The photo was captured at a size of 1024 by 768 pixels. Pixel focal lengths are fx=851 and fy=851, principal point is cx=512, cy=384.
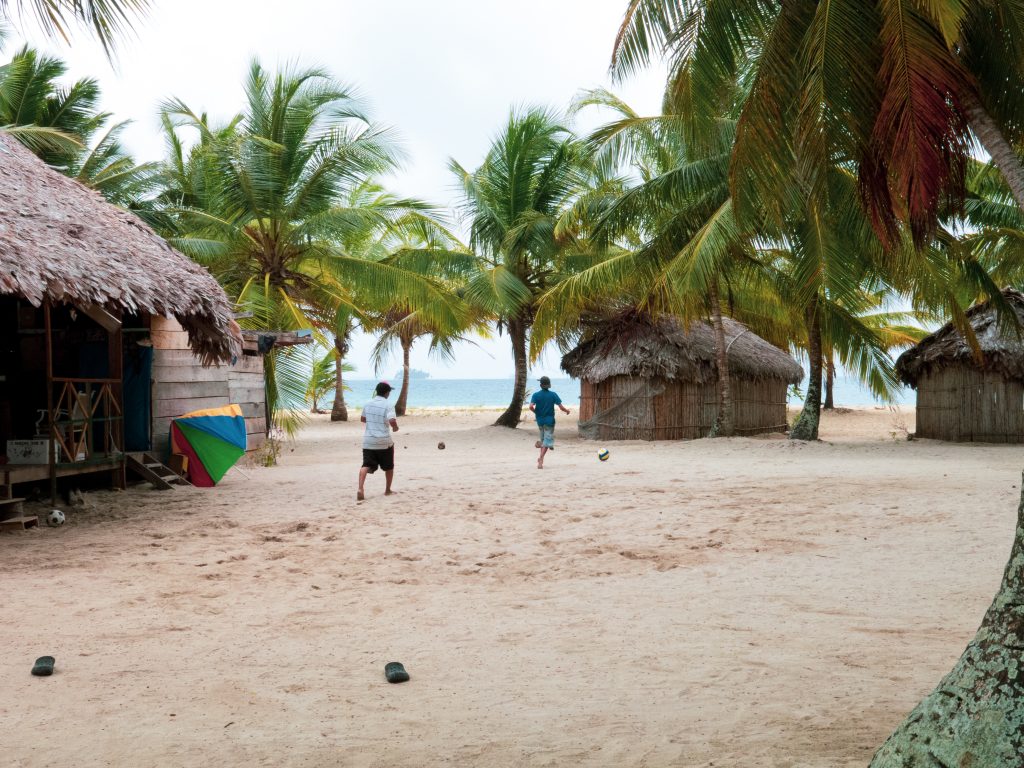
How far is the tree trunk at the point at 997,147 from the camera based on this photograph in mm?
3769

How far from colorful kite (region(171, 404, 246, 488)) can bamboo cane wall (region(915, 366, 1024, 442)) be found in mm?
13879

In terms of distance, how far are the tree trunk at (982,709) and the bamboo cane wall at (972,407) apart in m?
15.8

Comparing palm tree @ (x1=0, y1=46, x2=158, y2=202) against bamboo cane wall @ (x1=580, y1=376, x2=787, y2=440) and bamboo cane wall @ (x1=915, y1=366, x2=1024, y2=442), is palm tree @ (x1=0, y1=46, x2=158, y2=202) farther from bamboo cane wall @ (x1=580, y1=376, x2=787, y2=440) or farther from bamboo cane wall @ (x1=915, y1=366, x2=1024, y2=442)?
bamboo cane wall @ (x1=915, y1=366, x2=1024, y2=442)

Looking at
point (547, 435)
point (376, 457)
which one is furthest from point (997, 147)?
point (547, 435)

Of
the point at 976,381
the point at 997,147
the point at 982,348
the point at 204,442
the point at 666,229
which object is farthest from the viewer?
the point at 976,381

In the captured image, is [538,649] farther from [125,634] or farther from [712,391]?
[712,391]

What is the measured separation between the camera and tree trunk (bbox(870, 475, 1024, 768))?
96.4 inches

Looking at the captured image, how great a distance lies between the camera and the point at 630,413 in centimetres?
1839

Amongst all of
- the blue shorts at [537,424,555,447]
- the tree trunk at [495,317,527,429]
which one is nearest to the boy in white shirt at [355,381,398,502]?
the blue shorts at [537,424,555,447]

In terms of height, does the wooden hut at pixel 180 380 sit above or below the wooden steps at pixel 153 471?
above

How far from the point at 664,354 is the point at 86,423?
11.9 meters

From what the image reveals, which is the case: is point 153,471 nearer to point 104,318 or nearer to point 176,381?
point 176,381

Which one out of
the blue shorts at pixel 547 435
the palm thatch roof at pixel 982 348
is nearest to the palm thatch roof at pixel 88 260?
the blue shorts at pixel 547 435

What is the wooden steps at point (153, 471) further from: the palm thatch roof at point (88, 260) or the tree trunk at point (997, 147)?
the tree trunk at point (997, 147)
